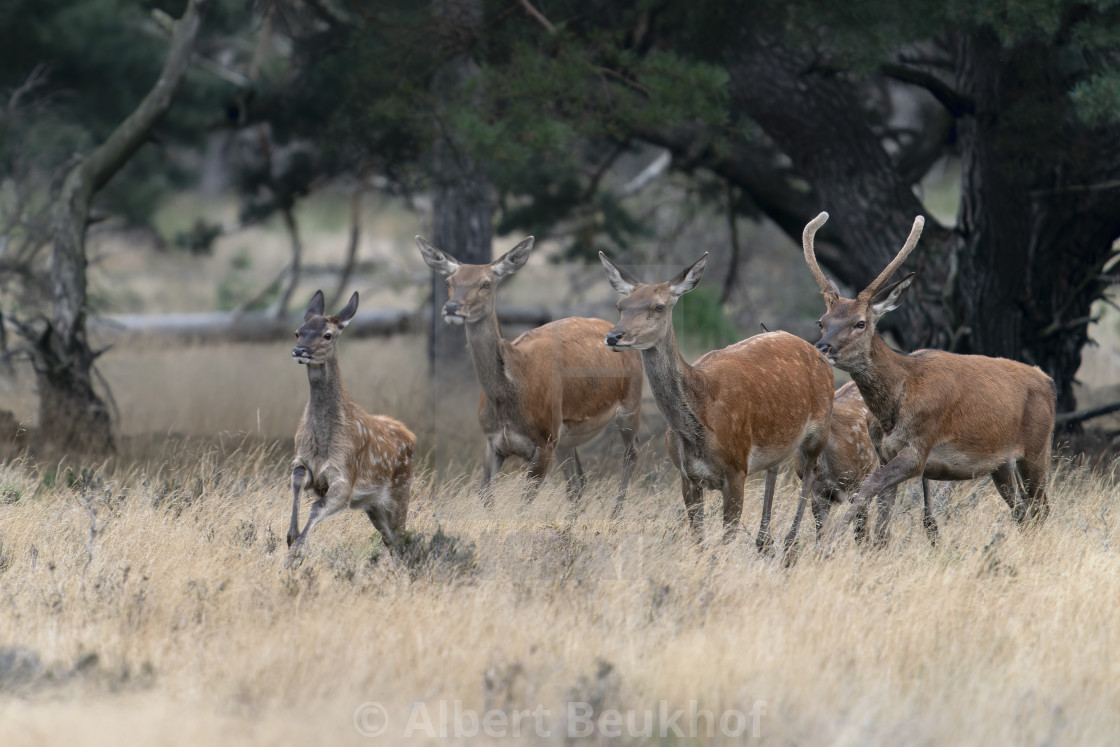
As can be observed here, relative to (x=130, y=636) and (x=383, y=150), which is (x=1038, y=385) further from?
(x=383, y=150)

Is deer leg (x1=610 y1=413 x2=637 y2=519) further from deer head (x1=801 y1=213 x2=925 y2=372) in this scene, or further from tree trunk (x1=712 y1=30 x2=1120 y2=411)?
deer head (x1=801 y1=213 x2=925 y2=372)

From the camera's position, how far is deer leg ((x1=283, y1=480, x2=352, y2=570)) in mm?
5855

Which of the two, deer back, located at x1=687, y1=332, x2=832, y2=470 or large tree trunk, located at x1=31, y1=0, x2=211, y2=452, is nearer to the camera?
deer back, located at x1=687, y1=332, x2=832, y2=470

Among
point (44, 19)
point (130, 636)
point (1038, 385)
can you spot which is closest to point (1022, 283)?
point (1038, 385)

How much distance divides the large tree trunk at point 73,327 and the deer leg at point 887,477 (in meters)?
6.47

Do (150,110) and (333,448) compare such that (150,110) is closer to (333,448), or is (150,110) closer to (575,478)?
(575,478)

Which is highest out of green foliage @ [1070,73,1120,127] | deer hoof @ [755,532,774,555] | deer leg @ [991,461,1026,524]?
green foliage @ [1070,73,1120,127]

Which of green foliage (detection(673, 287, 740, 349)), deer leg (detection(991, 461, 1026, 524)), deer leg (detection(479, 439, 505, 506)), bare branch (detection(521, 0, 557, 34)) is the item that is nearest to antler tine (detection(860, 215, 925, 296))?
deer leg (detection(991, 461, 1026, 524))

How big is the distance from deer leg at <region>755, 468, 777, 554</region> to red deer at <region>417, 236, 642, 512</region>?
3.68 ft

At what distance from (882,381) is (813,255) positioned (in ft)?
2.79

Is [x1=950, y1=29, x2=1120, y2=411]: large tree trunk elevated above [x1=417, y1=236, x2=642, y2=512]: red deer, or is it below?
above

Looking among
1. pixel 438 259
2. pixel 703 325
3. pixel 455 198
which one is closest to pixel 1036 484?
pixel 438 259

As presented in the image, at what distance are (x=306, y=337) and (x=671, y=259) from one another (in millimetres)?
13909

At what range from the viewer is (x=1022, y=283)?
404 inches
